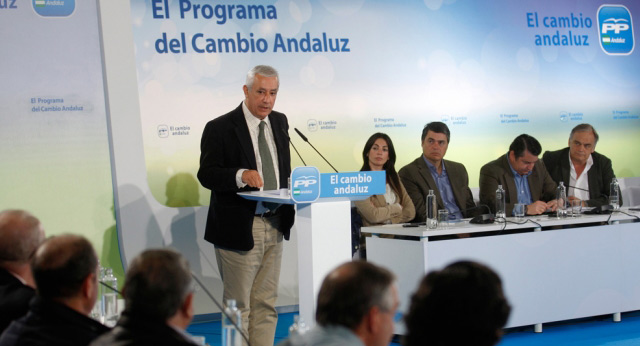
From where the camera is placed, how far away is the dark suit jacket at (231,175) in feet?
14.3

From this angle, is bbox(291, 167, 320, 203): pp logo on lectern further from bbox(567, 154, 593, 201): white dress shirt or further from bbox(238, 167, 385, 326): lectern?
bbox(567, 154, 593, 201): white dress shirt

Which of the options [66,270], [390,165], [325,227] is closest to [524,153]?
[390,165]

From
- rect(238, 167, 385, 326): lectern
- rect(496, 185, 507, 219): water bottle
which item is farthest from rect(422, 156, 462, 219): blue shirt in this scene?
rect(238, 167, 385, 326): lectern

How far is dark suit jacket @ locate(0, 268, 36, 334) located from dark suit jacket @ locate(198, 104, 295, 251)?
5.68ft

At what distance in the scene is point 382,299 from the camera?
1.93 metres

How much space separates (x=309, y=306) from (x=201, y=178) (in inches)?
50.7

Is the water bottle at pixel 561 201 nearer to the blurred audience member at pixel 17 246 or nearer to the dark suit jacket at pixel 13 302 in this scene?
the blurred audience member at pixel 17 246

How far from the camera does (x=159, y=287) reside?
197 cm

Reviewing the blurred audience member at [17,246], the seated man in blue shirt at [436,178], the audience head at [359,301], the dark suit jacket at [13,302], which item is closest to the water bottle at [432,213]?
the seated man in blue shirt at [436,178]

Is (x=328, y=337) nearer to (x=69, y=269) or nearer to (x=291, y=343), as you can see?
(x=291, y=343)

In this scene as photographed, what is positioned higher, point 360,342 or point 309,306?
point 360,342

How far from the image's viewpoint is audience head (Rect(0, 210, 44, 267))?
9.25ft

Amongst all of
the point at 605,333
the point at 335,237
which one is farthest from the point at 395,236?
the point at 335,237

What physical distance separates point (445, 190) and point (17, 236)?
13.7 ft
